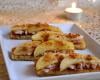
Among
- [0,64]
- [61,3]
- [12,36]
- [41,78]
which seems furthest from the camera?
[61,3]

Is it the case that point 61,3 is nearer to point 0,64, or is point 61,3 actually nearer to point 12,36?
point 12,36

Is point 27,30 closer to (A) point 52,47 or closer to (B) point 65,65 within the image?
(A) point 52,47

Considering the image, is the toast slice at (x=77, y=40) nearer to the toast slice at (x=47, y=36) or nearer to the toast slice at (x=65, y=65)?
the toast slice at (x=47, y=36)

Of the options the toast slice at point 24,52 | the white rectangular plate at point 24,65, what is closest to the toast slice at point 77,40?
the white rectangular plate at point 24,65

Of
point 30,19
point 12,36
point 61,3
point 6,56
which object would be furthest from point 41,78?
point 61,3

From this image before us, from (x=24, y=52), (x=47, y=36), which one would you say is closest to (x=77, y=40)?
(x=47, y=36)

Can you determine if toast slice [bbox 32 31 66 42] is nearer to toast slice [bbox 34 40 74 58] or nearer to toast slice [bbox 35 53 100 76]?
toast slice [bbox 34 40 74 58]
